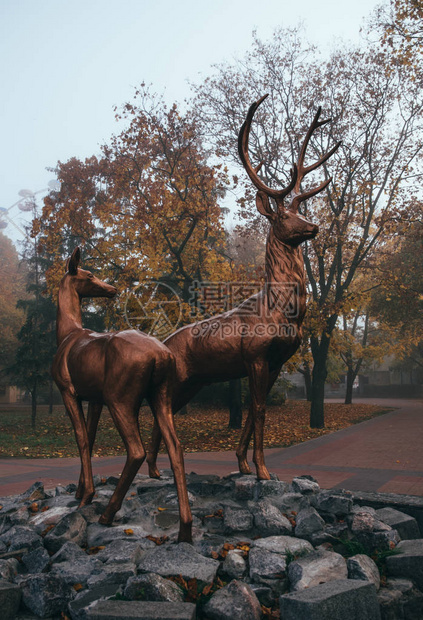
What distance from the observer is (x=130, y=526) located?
14.9ft

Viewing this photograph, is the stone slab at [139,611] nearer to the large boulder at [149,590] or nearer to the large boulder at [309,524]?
the large boulder at [149,590]

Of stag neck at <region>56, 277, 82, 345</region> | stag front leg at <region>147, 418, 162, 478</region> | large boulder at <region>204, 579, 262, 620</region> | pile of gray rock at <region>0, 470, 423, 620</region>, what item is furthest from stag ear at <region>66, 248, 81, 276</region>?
large boulder at <region>204, 579, 262, 620</region>

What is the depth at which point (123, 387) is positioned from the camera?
170 inches

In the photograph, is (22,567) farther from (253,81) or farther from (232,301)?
(253,81)

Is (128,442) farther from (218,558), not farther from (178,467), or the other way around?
(218,558)

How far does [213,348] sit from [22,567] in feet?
8.93

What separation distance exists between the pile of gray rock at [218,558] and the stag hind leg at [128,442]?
1.48 feet

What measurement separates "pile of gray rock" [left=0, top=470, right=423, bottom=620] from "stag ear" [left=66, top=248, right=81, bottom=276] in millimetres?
2439

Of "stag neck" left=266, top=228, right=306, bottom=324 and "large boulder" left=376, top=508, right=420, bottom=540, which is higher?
"stag neck" left=266, top=228, right=306, bottom=324

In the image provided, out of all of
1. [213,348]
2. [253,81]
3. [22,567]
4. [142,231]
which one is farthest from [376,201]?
[22,567]

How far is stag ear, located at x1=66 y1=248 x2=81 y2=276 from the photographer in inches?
203

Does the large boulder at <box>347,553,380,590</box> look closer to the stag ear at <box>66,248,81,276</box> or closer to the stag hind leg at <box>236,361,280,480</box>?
the stag hind leg at <box>236,361,280,480</box>

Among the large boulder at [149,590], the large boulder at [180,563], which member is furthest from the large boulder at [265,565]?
the large boulder at [149,590]

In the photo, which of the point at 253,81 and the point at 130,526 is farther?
the point at 253,81
